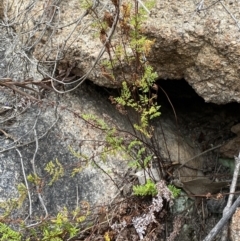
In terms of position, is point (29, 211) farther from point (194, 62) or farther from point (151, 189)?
point (194, 62)

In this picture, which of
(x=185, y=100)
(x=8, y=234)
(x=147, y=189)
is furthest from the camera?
(x=185, y=100)

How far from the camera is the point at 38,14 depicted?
271 cm

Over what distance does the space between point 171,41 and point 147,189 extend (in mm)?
656

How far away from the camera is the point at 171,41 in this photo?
2.32m

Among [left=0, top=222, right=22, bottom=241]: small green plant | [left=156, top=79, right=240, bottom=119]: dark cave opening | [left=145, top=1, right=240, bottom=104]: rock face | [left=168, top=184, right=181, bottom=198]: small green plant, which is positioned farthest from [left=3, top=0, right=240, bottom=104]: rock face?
[left=0, top=222, right=22, bottom=241]: small green plant

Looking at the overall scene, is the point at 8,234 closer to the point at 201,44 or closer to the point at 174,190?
the point at 174,190

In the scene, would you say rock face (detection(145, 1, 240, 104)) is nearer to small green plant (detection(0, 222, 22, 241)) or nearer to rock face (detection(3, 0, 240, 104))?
rock face (detection(3, 0, 240, 104))

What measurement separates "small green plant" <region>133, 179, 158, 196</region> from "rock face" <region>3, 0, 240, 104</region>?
1.57 ft

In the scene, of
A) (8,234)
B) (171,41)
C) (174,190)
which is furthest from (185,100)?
(8,234)

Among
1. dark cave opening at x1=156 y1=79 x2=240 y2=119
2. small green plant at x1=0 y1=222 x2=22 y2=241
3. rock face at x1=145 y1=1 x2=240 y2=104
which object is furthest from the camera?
dark cave opening at x1=156 y1=79 x2=240 y2=119

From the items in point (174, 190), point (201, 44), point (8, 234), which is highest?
point (201, 44)

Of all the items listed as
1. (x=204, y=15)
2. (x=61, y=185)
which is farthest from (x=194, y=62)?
(x=61, y=185)

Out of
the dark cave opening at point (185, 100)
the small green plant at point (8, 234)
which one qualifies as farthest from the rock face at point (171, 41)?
the small green plant at point (8, 234)

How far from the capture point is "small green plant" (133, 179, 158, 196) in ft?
7.38
